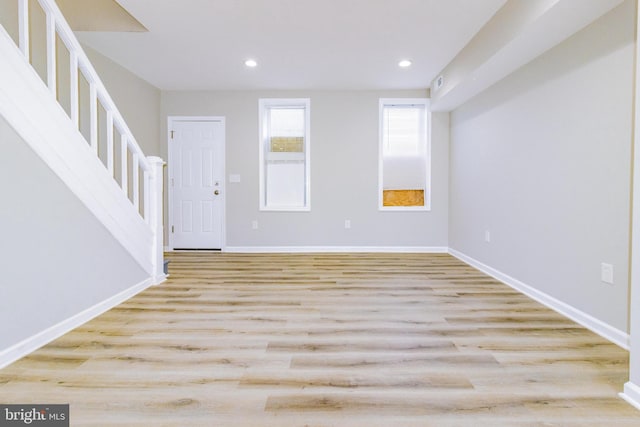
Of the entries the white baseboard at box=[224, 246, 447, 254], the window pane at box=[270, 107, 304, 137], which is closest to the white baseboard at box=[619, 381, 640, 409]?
the white baseboard at box=[224, 246, 447, 254]

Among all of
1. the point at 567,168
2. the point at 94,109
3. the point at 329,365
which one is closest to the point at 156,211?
the point at 94,109

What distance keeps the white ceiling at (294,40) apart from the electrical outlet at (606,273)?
2.11 meters

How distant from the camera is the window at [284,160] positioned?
17.0 feet

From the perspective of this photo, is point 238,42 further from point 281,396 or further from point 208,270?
point 281,396

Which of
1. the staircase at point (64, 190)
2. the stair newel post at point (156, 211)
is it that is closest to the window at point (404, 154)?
the stair newel post at point (156, 211)

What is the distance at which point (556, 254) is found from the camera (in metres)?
2.62

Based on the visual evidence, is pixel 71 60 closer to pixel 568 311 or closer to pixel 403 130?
pixel 568 311

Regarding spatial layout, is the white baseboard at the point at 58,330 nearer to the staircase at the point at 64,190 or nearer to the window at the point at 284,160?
the staircase at the point at 64,190

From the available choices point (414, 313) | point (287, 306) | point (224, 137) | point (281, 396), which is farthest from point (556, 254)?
point (224, 137)

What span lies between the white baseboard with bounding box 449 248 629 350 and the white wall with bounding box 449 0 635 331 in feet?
0.13

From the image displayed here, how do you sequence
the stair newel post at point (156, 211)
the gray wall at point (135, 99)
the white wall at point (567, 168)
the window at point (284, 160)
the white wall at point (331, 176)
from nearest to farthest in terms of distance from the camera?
1. the white wall at point (567, 168)
2. the stair newel post at point (156, 211)
3. the gray wall at point (135, 99)
4. the white wall at point (331, 176)
5. the window at point (284, 160)

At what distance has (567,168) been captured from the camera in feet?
8.20

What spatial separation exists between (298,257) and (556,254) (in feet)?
9.90

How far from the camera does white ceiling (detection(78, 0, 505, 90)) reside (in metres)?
2.78
